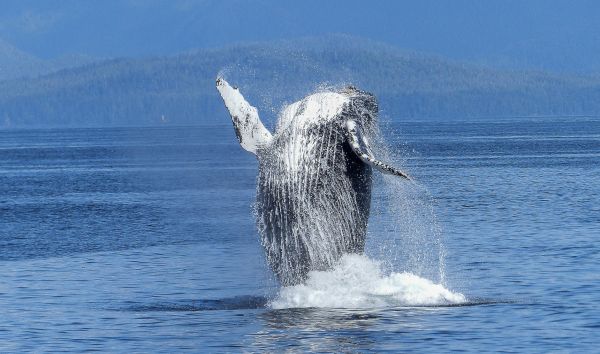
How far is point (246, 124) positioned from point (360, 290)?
285 centimetres

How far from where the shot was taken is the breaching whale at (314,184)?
660 inches

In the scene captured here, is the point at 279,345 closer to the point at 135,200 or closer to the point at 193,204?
the point at 193,204

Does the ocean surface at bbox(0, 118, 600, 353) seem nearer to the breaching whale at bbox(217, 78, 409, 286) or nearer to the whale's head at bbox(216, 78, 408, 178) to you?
the breaching whale at bbox(217, 78, 409, 286)

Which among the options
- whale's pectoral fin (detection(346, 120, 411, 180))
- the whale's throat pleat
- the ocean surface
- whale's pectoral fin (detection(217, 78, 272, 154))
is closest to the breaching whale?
the whale's throat pleat

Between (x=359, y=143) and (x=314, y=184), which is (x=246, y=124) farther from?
(x=359, y=143)

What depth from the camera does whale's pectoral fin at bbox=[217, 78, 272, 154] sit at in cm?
1750

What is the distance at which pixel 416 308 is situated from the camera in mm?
18422

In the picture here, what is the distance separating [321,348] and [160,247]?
1397 cm

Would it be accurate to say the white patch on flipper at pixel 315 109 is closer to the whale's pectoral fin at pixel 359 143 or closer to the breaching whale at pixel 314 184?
the breaching whale at pixel 314 184

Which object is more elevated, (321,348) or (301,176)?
(301,176)

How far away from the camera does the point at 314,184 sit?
16984 millimetres

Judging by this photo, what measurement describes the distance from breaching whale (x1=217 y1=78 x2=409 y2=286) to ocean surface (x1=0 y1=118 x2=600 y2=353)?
0.41 metres

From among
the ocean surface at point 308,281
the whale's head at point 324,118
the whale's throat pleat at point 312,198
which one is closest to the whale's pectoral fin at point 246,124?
the whale's head at point 324,118

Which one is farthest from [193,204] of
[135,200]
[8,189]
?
[8,189]
